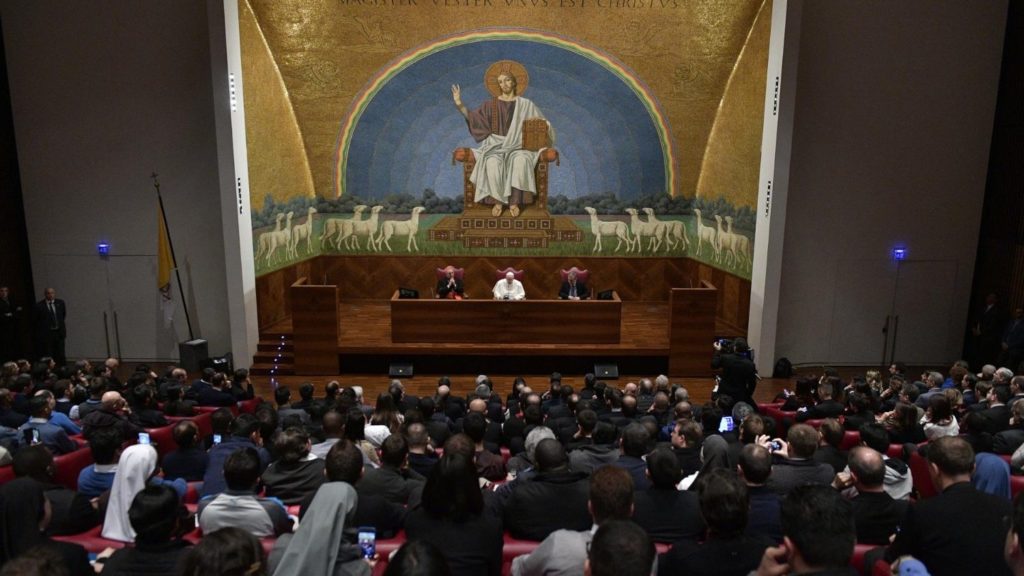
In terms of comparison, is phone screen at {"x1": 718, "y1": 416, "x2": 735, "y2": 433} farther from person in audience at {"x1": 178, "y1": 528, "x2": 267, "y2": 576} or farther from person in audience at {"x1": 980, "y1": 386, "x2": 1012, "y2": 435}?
person in audience at {"x1": 178, "y1": 528, "x2": 267, "y2": 576}

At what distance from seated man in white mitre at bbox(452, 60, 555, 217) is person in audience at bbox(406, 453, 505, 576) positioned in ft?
35.1

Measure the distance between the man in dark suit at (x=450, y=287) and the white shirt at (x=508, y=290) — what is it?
58cm

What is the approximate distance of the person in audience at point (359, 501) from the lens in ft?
11.6

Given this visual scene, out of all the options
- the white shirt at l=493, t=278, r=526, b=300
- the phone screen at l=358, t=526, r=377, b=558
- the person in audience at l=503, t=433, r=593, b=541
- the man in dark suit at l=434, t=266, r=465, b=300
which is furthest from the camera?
the white shirt at l=493, t=278, r=526, b=300

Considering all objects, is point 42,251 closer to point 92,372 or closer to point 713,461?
point 92,372

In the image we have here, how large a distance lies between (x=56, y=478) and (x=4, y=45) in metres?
8.53

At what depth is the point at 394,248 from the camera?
13.9 m

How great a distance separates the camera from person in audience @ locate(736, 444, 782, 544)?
3615 mm

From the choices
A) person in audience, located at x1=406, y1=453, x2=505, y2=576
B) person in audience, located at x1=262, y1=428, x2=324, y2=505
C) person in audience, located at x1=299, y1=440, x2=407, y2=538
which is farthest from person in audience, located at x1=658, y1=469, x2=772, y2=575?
person in audience, located at x1=262, y1=428, x2=324, y2=505

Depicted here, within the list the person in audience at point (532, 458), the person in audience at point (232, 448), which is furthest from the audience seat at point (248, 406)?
the person in audience at point (532, 458)

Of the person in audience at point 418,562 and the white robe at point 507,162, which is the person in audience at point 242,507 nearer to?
Answer: the person in audience at point 418,562

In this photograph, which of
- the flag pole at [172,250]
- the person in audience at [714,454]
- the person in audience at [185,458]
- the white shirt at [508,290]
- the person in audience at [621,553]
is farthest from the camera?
the white shirt at [508,290]

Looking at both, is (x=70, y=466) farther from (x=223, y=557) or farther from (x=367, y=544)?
(x=223, y=557)

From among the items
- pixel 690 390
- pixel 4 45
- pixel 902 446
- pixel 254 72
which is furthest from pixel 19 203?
pixel 902 446
